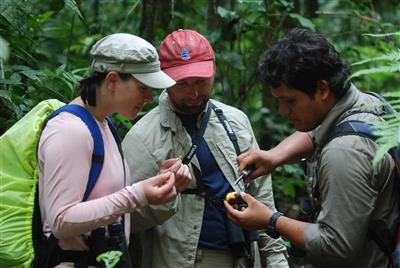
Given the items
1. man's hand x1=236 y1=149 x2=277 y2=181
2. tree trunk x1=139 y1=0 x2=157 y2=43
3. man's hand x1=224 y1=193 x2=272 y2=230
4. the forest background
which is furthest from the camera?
tree trunk x1=139 y1=0 x2=157 y2=43

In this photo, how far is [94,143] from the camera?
10.1ft

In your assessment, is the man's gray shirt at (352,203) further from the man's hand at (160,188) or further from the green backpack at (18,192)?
the green backpack at (18,192)

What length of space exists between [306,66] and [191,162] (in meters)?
1.01

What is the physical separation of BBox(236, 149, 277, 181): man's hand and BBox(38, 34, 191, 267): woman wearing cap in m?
0.57

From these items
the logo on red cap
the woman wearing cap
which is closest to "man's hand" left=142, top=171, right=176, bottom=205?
the woman wearing cap

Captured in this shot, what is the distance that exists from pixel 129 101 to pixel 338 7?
8304 mm

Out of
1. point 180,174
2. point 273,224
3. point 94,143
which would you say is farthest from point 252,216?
point 94,143

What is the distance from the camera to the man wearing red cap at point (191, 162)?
377 centimetres

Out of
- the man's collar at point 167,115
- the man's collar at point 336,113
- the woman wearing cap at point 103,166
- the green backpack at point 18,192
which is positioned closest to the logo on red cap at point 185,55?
the man's collar at point 167,115

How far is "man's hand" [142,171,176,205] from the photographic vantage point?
121 inches

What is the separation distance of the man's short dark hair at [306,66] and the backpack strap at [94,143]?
975 mm

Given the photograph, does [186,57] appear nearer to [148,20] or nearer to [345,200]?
[345,200]

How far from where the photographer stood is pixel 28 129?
122 inches

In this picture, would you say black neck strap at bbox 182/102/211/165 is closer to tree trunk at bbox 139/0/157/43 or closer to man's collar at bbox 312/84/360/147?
man's collar at bbox 312/84/360/147
